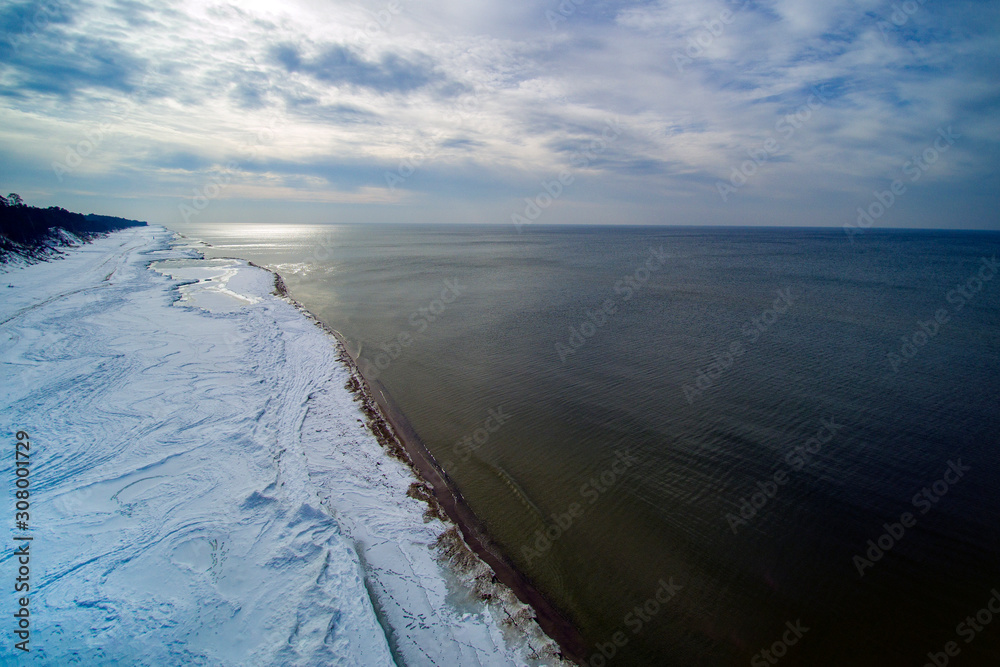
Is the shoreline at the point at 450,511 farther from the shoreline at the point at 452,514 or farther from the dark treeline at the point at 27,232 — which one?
the dark treeline at the point at 27,232

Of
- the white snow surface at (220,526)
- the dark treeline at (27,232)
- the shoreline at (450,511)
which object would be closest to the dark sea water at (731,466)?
the shoreline at (450,511)

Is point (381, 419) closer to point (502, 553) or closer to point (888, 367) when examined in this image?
point (502, 553)

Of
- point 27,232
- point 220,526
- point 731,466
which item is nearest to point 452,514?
point 220,526

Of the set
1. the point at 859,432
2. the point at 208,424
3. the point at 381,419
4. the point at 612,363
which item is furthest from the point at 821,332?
the point at 208,424

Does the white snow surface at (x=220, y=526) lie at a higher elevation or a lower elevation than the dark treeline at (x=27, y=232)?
lower

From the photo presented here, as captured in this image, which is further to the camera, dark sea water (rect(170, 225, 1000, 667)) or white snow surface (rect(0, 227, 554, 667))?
dark sea water (rect(170, 225, 1000, 667))

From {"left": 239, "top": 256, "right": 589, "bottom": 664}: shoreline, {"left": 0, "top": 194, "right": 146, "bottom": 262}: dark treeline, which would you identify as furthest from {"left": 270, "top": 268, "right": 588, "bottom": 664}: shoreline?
{"left": 0, "top": 194, "right": 146, "bottom": 262}: dark treeline

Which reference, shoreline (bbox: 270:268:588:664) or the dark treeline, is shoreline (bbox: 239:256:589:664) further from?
the dark treeline
